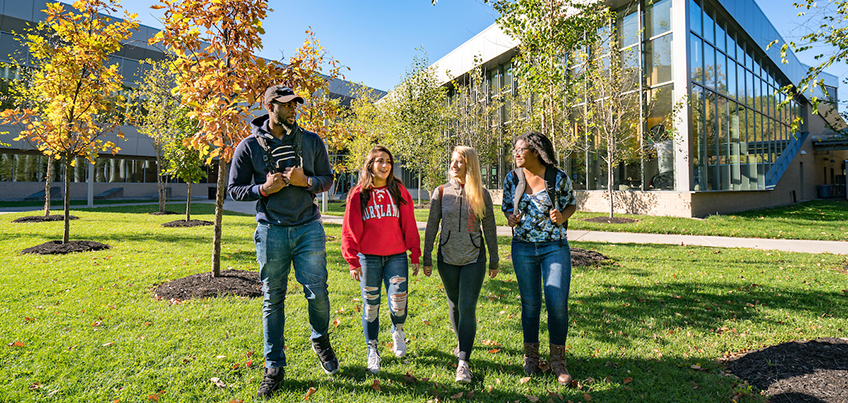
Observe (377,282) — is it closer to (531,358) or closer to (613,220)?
(531,358)

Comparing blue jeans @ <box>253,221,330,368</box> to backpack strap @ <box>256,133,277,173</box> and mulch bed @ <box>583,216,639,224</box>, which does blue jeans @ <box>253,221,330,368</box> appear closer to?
backpack strap @ <box>256,133,277,173</box>

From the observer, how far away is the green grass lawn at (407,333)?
2881 mm

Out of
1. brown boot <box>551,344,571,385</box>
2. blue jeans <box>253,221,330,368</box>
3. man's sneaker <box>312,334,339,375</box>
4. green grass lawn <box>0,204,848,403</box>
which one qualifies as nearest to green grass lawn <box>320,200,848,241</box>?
green grass lawn <box>0,204,848,403</box>

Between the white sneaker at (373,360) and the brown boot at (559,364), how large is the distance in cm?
140

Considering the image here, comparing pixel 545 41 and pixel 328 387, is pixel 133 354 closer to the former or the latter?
pixel 328 387

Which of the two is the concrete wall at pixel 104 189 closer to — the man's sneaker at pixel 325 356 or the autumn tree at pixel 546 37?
the autumn tree at pixel 546 37

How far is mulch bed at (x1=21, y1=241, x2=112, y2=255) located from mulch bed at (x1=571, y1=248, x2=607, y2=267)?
31.3ft

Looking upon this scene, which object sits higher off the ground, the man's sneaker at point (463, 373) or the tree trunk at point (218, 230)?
the tree trunk at point (218, 230)

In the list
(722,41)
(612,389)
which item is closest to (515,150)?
(612,389)

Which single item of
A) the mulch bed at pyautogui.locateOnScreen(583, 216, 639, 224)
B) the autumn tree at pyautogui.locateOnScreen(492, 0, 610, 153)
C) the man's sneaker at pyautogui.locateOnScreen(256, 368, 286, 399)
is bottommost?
the man's sneaker at pyautogui.locateOnScreen(256, 368, 286, 399)

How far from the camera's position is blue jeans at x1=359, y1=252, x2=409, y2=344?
3150mm

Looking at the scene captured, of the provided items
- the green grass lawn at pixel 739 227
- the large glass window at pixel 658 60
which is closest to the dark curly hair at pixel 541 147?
the green grass lawn at pixel 739 227

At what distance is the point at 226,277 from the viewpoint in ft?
18.6

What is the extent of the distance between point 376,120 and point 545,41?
54.1 feet
